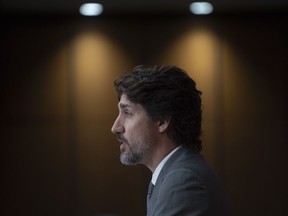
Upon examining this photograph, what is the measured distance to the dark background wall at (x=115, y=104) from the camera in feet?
19.9

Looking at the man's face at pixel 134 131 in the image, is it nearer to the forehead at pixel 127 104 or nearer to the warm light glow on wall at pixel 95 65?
the forehead at pixel 127 104

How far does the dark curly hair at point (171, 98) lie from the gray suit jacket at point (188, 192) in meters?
0.13

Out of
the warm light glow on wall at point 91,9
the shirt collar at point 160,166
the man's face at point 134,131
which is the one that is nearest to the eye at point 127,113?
the man's face at point 134,131

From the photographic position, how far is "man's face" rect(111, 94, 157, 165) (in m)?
1.73

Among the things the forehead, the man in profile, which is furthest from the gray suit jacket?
the forehead

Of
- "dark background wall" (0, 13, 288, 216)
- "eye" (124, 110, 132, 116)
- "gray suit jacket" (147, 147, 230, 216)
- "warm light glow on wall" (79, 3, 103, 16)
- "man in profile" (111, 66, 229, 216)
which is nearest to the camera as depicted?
"gray suit jacket" (147, 147, 230, 216)

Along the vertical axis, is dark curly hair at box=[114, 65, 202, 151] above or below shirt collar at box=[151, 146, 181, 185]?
above

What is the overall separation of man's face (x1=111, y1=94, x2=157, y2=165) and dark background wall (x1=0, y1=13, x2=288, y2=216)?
4.30 meters

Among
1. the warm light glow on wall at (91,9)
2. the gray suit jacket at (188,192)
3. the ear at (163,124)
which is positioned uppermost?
the warm light glow on wall at (91,9)

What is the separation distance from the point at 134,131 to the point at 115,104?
14.4 feet

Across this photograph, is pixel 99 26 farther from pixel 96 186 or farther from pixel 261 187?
pixel 261 187

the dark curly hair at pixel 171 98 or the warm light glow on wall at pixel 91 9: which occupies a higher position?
the warm light glow on wall at pixel 91 9

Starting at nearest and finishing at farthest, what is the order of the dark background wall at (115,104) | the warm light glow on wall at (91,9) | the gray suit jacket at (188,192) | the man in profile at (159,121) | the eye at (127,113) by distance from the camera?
the gray suit jacket at (188,192), the man in profile at (159,121), the eye at (127,113), the warm light glow on wall at (91,9), the dark background wall at (115,104)

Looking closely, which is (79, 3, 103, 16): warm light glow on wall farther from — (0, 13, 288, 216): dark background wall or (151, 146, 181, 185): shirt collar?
(151, 146, 181, 185): shirt collar
